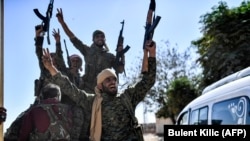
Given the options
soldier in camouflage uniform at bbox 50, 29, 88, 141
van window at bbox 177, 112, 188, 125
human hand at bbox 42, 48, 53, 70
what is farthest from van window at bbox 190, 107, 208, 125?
human hand at bbox 42, 48, 53, 70

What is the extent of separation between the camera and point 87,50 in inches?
170

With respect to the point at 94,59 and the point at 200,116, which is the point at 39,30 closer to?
the point at 94,59

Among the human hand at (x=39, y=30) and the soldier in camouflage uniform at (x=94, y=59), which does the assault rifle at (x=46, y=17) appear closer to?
the human hand at (x=39, y=30)

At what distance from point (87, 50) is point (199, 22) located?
12104mm

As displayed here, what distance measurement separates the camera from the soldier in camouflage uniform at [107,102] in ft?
10.9

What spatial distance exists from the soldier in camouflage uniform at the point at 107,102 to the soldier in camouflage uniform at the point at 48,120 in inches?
5.1

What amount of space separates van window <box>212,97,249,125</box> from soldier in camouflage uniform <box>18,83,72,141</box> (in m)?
1.66

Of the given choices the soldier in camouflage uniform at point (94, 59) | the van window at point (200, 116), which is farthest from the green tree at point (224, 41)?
the soldier in camouflage uniform at point (94, 59)

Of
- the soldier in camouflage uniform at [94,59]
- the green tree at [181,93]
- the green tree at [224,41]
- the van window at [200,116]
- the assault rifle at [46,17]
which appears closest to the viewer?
the assault rifle at [46,17]

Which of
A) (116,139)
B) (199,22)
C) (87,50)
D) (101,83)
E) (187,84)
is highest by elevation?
(199,22)

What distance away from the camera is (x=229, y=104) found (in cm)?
435

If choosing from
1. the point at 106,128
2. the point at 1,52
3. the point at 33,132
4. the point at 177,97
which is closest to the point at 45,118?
the point at 33,132

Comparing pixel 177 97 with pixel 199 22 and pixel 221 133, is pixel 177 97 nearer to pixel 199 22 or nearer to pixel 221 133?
pixel 199 22

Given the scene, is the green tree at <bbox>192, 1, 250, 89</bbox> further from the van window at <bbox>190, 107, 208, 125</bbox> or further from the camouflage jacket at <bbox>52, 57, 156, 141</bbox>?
the camouflage jacket at <bbox>52, 57, 156, 141</bbox>
